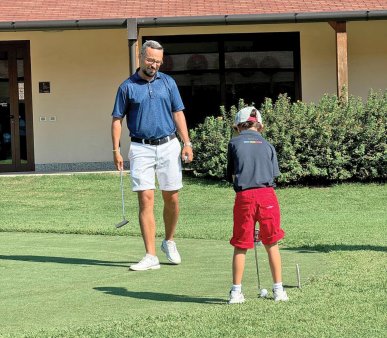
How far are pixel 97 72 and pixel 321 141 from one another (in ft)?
18.9

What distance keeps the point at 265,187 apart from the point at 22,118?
1374cm

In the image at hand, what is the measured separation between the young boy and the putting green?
0.25 metres

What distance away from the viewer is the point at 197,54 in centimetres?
2011

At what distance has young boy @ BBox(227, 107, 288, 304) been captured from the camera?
690 cm

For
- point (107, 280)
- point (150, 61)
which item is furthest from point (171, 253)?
point (150, 61)

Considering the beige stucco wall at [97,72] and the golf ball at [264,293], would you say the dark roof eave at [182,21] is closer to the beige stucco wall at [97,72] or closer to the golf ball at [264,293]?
the beige stucco wall at [97,72]

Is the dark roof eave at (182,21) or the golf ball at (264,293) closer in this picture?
the golf ball at (264,293)

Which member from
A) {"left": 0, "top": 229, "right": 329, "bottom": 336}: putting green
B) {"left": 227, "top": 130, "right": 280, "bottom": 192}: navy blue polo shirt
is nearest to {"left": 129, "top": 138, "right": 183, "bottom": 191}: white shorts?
{"left": 0, "top": 229, "right": 329, "bottom": 336}: putting green

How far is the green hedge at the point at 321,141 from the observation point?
1633 cm

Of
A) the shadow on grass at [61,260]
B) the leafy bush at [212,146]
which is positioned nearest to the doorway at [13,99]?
the leafy bush at [212,146]

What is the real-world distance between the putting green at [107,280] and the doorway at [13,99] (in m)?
9.44

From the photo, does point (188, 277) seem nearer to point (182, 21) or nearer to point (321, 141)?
point (321, 141)

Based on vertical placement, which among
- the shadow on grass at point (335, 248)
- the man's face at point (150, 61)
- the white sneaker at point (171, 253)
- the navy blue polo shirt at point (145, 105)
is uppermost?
the man's face at point (150, 61)

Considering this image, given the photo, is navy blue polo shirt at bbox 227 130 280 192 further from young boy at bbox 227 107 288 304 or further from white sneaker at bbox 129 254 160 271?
white sneaker at bbox 129 254 160 271
